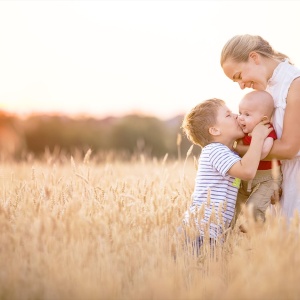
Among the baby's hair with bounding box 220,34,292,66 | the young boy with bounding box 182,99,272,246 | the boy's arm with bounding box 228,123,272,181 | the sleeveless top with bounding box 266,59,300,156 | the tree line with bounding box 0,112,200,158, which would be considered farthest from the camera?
the tree line with bounding box 0,112,200,158

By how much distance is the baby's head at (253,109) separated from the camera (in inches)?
164

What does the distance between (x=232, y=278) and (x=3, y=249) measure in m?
1.30

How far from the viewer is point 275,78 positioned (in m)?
4.36

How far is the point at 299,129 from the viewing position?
13.6 ft

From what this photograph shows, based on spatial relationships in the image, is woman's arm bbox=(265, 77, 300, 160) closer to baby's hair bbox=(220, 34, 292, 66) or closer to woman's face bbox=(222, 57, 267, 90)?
woman's face bbox=(222, 57, 267, 90)

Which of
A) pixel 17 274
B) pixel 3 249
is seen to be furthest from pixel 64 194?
pixel 17 274

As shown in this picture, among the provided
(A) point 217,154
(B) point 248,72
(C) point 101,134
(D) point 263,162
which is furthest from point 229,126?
(C) point 101,134

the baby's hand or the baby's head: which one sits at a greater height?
the baby's head

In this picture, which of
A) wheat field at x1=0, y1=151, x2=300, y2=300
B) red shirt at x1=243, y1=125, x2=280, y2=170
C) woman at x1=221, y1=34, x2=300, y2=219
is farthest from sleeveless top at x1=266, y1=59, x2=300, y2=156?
wheat field at x1=0, y1=151, x2=300, y2=300

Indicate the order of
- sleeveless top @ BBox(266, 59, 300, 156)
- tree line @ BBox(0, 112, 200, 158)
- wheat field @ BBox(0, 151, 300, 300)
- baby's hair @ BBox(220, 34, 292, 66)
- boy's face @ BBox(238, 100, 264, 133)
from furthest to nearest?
1. tree line @ BBox(0, 112, 200, 158)
2. baby's hair @ BBox(220, 34, 292, 66)
3. sleeveless top @ BBox(266, 59, 300, 156)
4. boy's face @ BBox(238, 100, 264, 133)
5. wheat field @ BBox(0, 151, 300, 300)

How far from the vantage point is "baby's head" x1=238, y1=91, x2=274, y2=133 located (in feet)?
13.6

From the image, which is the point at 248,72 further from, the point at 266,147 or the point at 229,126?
the point at 266,147

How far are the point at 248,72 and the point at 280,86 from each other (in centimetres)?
25

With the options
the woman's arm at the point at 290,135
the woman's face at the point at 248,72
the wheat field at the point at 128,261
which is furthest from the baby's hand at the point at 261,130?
the wheat field at the point at 128,261
